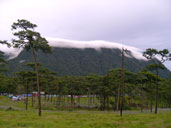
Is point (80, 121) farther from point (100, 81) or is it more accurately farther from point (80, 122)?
point (100, 81)

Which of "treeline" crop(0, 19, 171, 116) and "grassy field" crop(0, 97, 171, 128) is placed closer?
"grassy field" crop(0, 97, 171, 128)

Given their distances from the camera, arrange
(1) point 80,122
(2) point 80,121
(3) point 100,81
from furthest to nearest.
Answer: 1. (3) point 100,81
2. (2) point 80,121
3. (1) point 80,122

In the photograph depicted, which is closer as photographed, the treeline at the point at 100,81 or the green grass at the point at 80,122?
the green grass at the point at 80,122

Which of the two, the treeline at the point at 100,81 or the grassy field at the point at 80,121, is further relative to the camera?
the treeline at the point at 100,81

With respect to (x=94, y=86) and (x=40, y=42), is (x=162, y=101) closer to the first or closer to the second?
(x=94, y=86)

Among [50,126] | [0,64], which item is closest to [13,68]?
[0,64]

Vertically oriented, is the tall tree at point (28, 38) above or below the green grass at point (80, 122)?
above

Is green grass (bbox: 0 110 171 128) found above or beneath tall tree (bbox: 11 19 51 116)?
beneath

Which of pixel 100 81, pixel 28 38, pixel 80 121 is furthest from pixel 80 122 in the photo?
pixel 100 81

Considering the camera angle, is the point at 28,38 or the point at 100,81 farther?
the point at 100,81

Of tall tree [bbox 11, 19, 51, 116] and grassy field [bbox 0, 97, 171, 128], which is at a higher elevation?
tall tree [bbox 11, 19, 51, 116]

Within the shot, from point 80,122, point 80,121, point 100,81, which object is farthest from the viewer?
point 100,81

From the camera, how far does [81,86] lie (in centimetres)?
4575

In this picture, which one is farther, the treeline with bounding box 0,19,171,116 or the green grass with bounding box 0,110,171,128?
the treeline with bounding box 0,19,171,116
